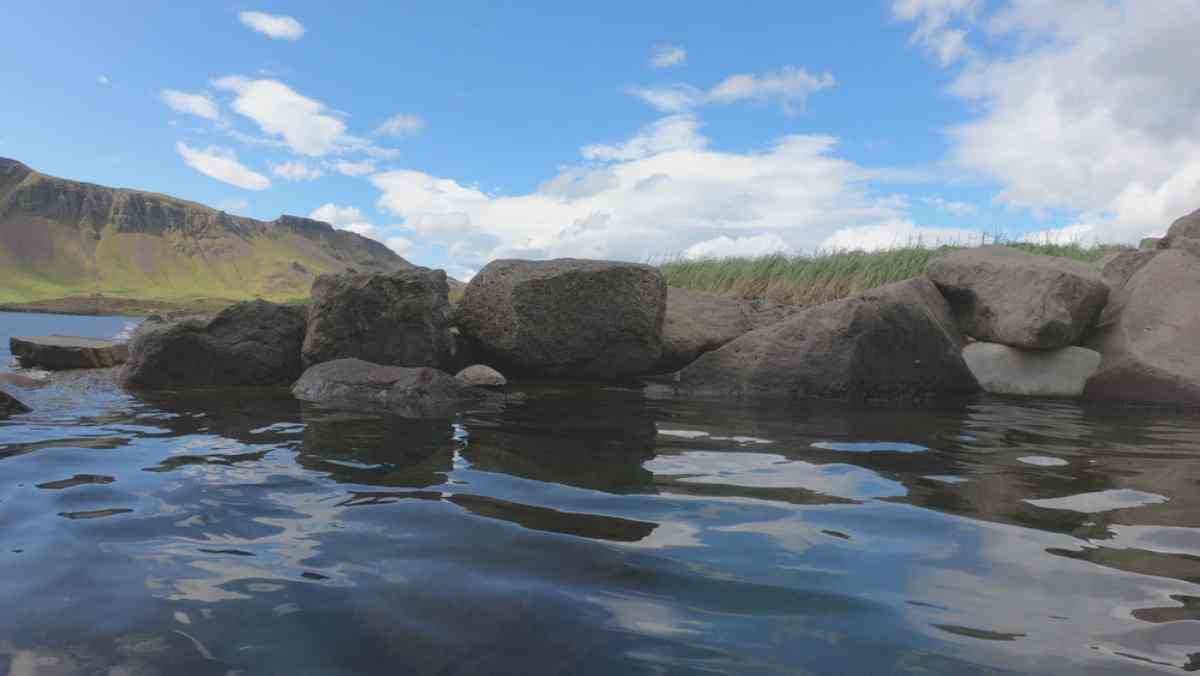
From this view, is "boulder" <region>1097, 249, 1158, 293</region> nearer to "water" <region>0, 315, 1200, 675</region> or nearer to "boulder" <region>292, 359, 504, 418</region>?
"water" <region>0, 315, 1200, 675</region>

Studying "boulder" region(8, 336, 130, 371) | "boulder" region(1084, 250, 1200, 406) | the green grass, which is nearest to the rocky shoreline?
"boulder" region(1084, 250, 1200, 406)

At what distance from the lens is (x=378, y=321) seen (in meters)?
8.46

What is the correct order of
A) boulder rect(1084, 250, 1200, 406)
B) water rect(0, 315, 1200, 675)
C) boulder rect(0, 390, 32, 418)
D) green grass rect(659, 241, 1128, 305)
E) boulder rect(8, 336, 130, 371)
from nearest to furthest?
water rect(0, 315, 1200, 675)
boulder rect(0, 390, 32, 418)
boulder rect(1084, 250, 1200, 406)
boulder rect(8, 336, 130, 371)
green grass rect(659, 241, 1128, 305)

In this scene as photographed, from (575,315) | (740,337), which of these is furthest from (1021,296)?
(575,315)

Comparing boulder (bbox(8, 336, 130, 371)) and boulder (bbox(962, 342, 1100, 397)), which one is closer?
boulder (bbox(962, 342, 1100, 397))

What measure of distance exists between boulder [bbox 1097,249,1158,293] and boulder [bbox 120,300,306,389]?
10492 millimetres

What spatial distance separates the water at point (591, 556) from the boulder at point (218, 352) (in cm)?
376

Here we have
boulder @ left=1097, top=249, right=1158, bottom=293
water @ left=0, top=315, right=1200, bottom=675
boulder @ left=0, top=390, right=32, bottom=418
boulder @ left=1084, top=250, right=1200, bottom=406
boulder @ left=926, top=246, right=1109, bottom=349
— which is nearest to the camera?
water @ left=0, top=315, right=1200, bottom=675

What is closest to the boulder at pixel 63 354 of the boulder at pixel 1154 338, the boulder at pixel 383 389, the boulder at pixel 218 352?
the boulder at pixel 218 352

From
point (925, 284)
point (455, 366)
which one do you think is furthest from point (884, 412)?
point (455, 366)

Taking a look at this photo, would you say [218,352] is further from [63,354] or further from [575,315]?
[63,354]

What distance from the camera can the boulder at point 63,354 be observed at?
11.0 metres

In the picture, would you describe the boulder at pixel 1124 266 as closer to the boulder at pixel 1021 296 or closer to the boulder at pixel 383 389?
the boulder at pixel 1021 296

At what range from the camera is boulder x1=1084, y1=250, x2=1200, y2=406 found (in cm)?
761
